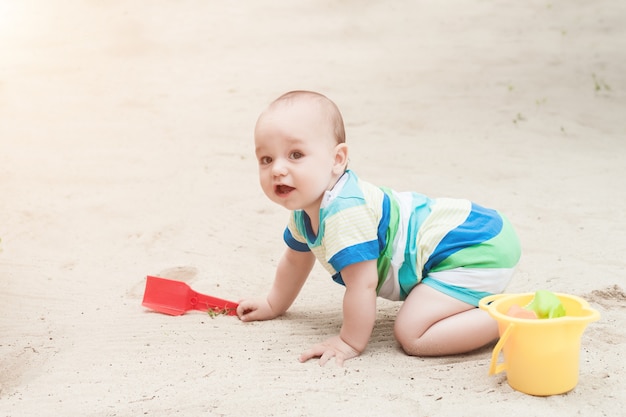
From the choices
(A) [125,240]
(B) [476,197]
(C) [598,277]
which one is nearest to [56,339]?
(A) [125,240]

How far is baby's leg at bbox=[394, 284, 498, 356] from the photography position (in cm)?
229

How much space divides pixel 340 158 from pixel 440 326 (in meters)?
0.61

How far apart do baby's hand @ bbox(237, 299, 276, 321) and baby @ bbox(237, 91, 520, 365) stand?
385 mm

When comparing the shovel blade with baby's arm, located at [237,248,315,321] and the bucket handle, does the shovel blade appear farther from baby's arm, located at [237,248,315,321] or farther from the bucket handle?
the bucket handle

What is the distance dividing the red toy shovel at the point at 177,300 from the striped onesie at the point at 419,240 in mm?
527

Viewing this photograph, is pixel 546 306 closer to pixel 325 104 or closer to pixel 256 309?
pixel 325 104

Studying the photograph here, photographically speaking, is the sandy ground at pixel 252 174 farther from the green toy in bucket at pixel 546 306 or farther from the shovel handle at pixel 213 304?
the green toy in bucket at pixel 546 306

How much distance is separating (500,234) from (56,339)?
156 centimetres

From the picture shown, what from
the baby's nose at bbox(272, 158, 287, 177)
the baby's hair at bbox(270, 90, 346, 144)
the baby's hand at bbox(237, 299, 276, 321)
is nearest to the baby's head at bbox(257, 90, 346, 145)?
the baby's hair at bbox(270, 90, 346, 144)

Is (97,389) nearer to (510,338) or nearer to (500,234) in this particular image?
(510,338)

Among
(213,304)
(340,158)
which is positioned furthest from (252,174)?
(340,158)

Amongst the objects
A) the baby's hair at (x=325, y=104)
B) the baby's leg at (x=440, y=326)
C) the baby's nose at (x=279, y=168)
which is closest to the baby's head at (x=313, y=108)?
the baby's hair at (x=325, y=104)

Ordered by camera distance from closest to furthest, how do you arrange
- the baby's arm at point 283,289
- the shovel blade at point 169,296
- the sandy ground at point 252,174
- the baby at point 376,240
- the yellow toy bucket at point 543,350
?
the yellow toy bucket at point 543,350 < the sandy ground at point 252,174 < the baby at point 376,240 < the baby's arm at point 283,289 < the shovel blade at point 169,296

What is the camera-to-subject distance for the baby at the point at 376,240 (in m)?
2.25
